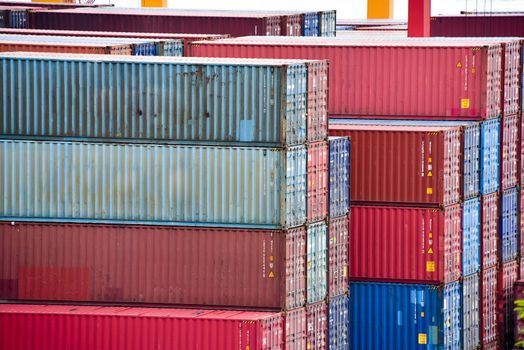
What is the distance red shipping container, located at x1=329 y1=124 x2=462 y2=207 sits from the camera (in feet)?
126

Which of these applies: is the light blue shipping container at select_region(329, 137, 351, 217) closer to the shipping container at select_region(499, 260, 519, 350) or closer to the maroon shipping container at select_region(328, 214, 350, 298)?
the maroon shipping container at select_region(328, 214, 350, 298)

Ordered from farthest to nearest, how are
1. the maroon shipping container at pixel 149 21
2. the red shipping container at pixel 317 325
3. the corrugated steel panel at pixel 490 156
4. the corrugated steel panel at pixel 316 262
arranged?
1. the maroon shipping container at pixel 149 21
2. the corrugated steel panel at pixel 490 156
3. the red shipping container at pixel 317 325
4. the corrugated steel panel at pixel 316 262

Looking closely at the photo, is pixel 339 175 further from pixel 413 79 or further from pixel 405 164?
pixel 413 79

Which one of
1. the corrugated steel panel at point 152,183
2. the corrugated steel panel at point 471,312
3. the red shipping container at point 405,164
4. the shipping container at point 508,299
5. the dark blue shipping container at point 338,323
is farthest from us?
the shipping container at point 508,299

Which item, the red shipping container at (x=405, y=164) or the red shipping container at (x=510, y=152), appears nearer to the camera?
the red shipping container at (x=405, y=164)

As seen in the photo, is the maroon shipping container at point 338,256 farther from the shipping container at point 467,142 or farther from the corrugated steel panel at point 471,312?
the shipping container at point 467,142

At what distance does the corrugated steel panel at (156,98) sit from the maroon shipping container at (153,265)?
7.00 ft

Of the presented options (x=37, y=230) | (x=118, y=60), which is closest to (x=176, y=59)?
(x=118, y=60)

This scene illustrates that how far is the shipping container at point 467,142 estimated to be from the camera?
39.5 m

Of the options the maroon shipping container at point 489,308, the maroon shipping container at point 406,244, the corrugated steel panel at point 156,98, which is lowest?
the maroon shipping container at point 489,308

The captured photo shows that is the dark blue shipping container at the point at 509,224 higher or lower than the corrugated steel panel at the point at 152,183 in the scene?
lower

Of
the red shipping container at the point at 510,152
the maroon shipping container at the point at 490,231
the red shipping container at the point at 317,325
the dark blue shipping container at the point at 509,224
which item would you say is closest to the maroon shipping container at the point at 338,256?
the red shipping container at the point at 317,325

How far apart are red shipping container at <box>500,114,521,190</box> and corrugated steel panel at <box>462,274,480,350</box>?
10.9ft

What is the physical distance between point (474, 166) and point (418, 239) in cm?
285
